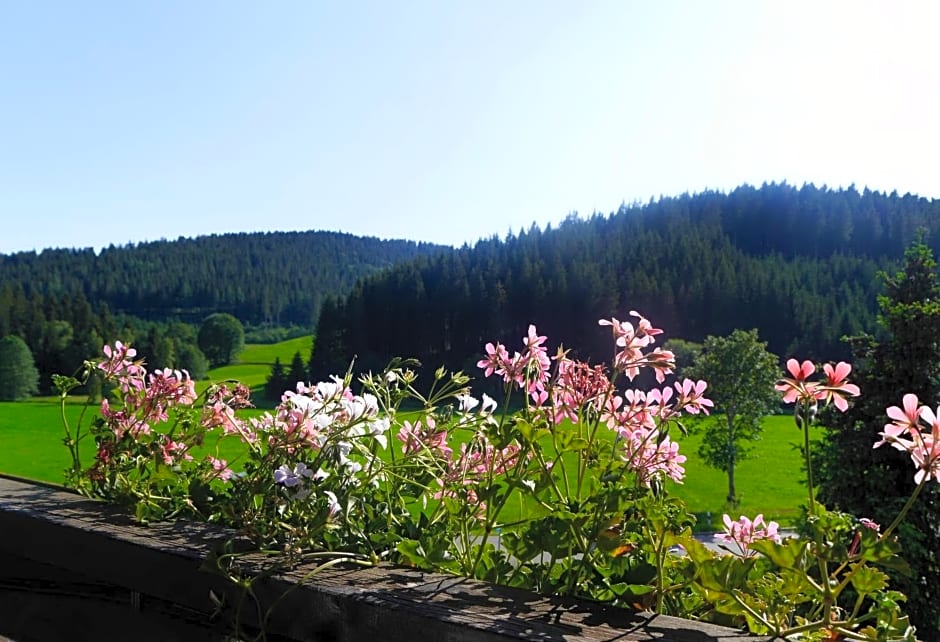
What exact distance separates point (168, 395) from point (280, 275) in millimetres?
130356

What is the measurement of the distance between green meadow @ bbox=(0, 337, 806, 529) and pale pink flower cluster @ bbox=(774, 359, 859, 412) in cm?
2306

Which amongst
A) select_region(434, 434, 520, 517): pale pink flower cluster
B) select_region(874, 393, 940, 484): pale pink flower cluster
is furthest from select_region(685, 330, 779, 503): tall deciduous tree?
select_region(874, 393, 940, 484): pale pink flower cluster

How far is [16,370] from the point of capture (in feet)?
197

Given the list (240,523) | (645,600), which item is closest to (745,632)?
(645,600)

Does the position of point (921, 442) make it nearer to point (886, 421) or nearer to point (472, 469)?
point (472, 469)

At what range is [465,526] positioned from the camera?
3.19 ft

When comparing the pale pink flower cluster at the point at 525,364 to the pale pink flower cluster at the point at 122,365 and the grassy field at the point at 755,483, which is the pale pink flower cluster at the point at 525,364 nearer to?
the pale pink flower cluster at the point at 122,365

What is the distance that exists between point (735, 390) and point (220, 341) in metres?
73.4

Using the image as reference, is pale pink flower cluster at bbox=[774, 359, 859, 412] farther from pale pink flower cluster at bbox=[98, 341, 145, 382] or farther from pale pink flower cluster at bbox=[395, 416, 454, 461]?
pale pink flower cluster at bbox=[98, 341, 145, 382]

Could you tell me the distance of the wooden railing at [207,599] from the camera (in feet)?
2.37

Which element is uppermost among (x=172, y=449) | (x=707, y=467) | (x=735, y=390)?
(x=172, y=449)

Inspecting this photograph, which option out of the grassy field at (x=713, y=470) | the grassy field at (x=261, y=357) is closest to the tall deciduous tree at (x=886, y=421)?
the grassy field at (x=713, y=470)

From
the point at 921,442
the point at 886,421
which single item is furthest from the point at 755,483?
the point at 921,442

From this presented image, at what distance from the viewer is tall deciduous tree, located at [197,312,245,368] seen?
8706 centimetres
